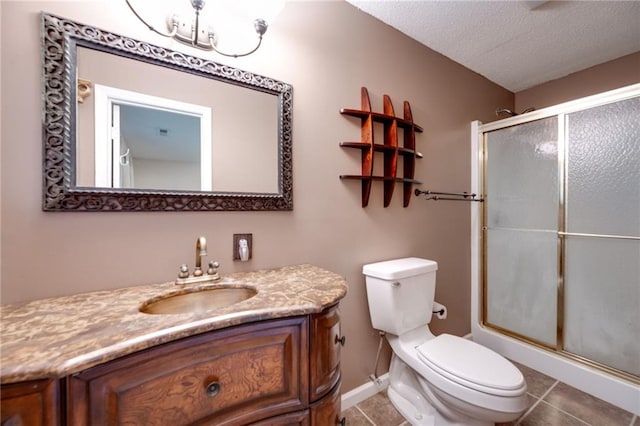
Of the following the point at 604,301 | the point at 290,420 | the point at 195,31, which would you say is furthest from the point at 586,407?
the point at 195,31

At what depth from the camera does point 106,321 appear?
0.67 meters

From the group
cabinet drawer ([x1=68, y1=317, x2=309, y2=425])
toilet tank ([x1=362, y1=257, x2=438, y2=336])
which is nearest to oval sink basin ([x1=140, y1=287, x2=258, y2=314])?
Result: cabinet drawer ([x1=68, y1=317, x2=309, y2=425])

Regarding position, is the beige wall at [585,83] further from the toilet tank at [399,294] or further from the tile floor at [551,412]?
the tile floor at [551,412]

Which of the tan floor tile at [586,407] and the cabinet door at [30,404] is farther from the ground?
the cabinet door at [30,404]

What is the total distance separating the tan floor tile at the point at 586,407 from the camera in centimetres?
145

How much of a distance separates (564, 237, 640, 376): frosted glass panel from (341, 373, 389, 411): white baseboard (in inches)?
52.7

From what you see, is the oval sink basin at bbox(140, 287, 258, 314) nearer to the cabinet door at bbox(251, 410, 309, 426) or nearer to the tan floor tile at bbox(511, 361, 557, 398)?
the cabinet door at bbox(251, 410, 309, 426)

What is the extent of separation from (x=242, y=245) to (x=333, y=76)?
106 centimetres

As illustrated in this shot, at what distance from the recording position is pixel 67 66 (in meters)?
0.86

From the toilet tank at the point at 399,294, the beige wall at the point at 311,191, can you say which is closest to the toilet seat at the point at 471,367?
the toilet tank at the point at 399,294

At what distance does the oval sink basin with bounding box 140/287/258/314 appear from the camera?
92cm

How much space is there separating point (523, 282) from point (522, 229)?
418 mm

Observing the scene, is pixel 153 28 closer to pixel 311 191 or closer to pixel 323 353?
pixel 311 191

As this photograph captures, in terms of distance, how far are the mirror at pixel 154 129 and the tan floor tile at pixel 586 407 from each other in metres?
2.06
